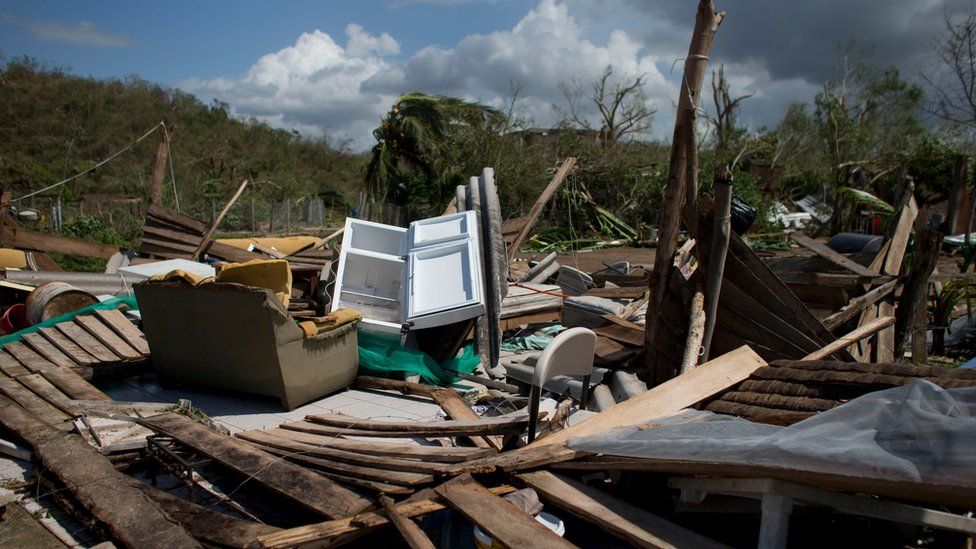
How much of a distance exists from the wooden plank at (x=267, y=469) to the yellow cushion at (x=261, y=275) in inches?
60.8

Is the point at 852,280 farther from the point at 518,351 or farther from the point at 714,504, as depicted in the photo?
the point at 714,504

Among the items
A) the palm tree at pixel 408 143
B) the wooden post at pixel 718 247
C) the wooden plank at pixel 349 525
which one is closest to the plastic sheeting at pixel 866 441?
the wooden plank at pixel 349 525

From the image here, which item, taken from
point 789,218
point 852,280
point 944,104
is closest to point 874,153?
point 789,218

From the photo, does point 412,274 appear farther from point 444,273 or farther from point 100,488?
point 100,488

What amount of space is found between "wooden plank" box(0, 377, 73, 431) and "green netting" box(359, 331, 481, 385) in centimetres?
244

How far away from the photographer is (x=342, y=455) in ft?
12.2

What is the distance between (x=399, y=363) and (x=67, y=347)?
3046mm

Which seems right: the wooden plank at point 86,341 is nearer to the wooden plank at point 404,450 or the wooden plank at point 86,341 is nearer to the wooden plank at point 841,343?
the wooden plank at point 404,450

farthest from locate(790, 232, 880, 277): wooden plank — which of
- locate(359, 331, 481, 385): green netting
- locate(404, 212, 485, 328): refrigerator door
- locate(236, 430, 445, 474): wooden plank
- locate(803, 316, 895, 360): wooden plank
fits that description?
locate(236, 430, 445, 474): wooden plank

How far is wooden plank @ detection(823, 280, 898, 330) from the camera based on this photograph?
541cm

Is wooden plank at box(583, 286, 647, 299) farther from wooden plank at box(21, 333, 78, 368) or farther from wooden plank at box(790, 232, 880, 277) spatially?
wooden plank at box(21, 333, 78, 368)

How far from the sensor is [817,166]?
2761 cm

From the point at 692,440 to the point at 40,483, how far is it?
348 centimetres

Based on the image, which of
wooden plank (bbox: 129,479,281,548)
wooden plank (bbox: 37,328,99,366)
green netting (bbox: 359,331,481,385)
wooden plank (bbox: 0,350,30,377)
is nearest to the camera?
wooden plank (bbox: 129,479,281,548)
